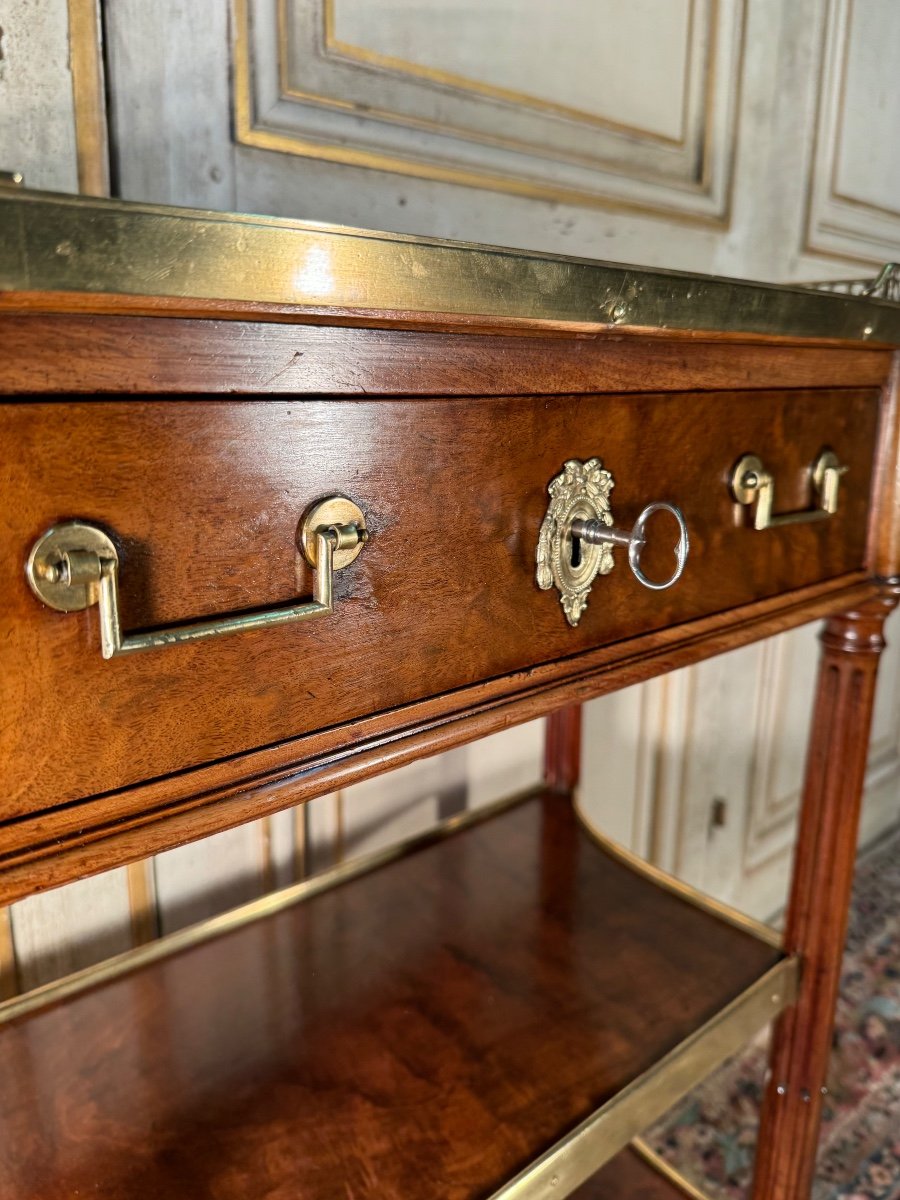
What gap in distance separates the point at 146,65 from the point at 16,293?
35 cm

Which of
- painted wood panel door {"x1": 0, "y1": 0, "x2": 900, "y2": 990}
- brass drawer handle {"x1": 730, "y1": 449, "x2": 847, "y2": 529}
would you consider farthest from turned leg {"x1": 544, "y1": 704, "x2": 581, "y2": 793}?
brass drawer handle {"x1": 730, "y1": 449, "x2": 847, "y2": 529}

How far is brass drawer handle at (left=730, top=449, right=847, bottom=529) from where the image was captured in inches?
16.3

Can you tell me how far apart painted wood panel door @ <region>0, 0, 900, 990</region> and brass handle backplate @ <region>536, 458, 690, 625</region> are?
31 centimetres

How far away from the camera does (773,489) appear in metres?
0.43

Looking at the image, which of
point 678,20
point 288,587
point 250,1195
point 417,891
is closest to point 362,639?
point 288,587

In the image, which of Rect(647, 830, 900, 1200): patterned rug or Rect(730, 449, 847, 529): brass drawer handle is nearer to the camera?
Rect(730, 449, 847, 529): brass drawer handle

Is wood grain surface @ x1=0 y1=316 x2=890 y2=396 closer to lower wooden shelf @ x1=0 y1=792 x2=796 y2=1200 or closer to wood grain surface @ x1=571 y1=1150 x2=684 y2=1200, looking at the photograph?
lower wooden shelf @ x1=0 y1=792 x2=796 y2=1200

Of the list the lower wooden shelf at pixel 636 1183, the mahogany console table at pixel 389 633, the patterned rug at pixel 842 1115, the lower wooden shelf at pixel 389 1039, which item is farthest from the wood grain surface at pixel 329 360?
the patterned rug at pixel 842 1115

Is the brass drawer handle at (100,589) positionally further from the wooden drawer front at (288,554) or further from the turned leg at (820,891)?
the turned leg at (820,891)

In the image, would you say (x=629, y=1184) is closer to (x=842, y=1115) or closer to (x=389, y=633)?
(x=842, y=1115)

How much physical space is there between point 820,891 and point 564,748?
24 centimetres

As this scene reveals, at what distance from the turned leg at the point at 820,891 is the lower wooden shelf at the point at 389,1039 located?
0.11ft

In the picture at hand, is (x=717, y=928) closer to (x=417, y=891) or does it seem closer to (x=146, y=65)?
(x=417, y=891)

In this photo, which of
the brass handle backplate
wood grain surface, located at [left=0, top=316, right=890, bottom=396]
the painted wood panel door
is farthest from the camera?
the painted wood panel door
